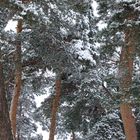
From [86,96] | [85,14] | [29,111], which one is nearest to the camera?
[85,14]

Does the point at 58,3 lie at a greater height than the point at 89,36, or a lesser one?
lesser

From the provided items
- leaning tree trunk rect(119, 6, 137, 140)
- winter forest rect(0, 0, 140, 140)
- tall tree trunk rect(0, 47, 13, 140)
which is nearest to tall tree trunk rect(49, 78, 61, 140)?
winter forest rect(0, 0, 140, 140)

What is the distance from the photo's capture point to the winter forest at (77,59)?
1338 centimetres

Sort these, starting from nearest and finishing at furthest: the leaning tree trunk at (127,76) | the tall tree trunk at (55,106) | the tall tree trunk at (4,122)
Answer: the tall tree trunk at (4,122)
the leaning tree trunk at (127,76)
the tall tree trunk at (55,106)

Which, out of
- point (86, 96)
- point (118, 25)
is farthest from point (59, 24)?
point (86, 96)

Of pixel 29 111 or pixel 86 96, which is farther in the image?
pixel 29 111

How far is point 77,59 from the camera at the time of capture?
17.2 metres

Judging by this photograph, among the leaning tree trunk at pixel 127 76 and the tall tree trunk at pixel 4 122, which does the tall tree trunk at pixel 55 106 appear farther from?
the tall tree trunk at pixel 4 122

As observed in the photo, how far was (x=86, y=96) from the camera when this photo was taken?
20.5 meters

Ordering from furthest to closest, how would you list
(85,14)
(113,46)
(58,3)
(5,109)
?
1. (85,14)
2. (113,46)
3. (58,3)
4. (5,109)

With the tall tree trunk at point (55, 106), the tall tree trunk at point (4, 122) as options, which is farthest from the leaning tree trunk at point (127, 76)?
the tall tree trunk at point (4, 122)

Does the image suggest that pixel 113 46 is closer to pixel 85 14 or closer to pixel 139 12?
pixel 85 14

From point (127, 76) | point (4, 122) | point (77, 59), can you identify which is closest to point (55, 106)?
point (77, 59)

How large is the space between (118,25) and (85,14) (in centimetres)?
506
